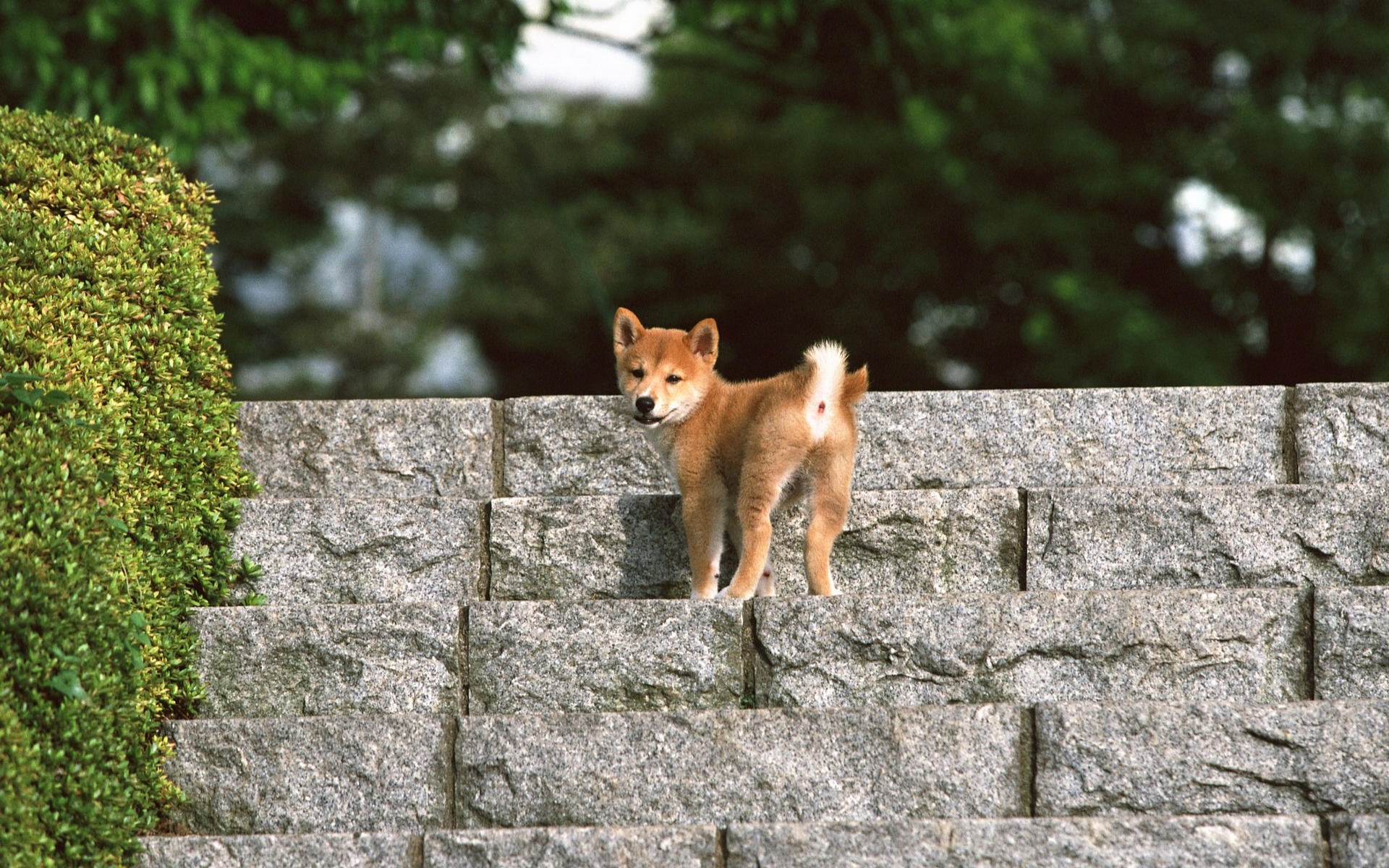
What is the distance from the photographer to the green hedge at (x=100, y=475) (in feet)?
14.3

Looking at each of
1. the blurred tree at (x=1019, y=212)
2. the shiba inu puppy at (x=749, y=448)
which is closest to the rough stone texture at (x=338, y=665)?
the shiba inu puppy at (x=749, y=448)

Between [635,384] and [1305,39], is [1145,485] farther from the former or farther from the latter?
[1305,39]

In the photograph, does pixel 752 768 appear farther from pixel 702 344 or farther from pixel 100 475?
pixel 100 475

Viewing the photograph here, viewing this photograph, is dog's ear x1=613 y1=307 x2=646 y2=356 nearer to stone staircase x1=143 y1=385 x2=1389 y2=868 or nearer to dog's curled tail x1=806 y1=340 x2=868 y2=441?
stone staircase x1=143 y1=385 x2=1389 y2=868

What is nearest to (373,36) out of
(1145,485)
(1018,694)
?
(1145,485)

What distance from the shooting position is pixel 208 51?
10.9 metres

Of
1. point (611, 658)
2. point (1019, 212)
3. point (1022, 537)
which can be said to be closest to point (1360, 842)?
point (1022, 537)

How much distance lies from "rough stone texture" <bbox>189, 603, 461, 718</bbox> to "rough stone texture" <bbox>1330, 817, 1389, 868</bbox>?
3.05m

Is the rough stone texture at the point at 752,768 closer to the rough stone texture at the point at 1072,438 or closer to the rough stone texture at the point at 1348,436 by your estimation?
the rough stone texture at the point at 1072,438

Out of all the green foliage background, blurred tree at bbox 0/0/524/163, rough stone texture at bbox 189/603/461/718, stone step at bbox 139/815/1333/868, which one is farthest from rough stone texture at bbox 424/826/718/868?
the green foliage background

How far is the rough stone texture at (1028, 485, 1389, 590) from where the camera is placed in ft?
18.4

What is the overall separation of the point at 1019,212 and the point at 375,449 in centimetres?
1527

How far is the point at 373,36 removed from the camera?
11.7 m

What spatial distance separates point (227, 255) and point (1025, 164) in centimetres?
1344
